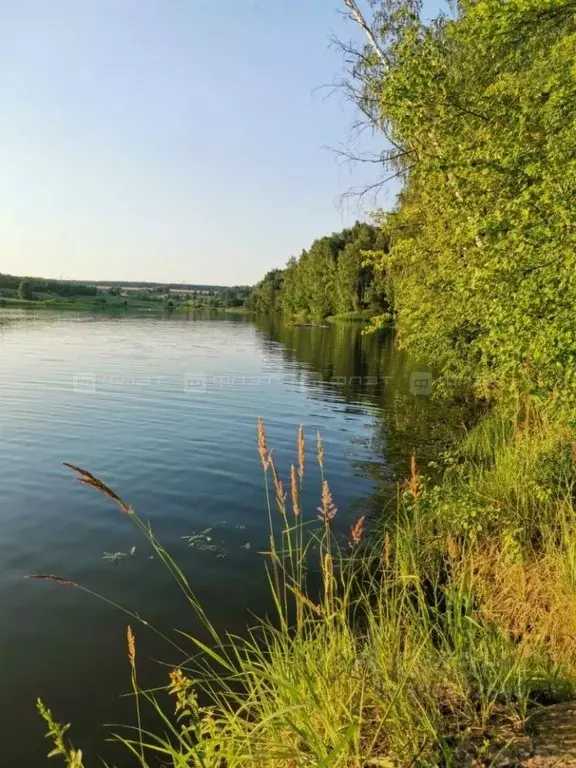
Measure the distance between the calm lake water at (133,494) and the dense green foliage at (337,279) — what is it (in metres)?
50.2

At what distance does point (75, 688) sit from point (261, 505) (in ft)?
18.8

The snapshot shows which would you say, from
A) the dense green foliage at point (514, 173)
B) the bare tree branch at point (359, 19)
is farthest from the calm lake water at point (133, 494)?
the bare tree branch at point (359, 19)

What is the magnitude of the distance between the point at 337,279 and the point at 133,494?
267 feet

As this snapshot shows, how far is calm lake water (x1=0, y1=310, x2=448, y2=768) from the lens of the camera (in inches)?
226

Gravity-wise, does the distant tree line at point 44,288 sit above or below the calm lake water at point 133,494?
above

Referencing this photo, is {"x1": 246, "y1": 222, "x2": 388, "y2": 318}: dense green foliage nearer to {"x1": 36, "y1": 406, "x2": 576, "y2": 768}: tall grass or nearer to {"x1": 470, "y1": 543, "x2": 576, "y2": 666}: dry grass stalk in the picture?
Answer: {"x1": 470, "y1": 543, "x2": 576, "y2": 666}: dry grass stalk

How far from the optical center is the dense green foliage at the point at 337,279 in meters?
83.6

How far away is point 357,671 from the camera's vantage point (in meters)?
3.24

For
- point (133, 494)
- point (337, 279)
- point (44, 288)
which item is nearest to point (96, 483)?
point (133, 494)

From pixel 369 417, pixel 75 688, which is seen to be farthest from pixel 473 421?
pixel 75 688

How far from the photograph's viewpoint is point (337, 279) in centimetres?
8906

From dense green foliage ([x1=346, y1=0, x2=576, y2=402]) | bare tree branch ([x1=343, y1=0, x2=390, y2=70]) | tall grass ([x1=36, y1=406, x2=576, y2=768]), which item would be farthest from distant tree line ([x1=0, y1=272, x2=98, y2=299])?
tall grass ([x1=36, y1=406, x2=576, y2=768])

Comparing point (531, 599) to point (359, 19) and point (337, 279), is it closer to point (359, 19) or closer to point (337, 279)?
point (359, 19)

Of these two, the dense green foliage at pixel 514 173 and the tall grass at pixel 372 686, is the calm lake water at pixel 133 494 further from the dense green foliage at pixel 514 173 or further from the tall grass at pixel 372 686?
the dense green foliage at pixel 514 173
